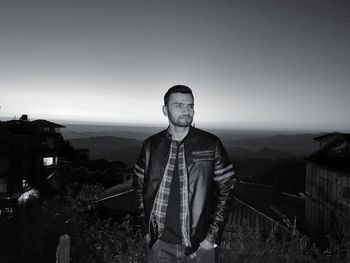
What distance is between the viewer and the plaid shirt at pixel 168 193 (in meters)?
3.05

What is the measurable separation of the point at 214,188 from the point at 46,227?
5.42 meters

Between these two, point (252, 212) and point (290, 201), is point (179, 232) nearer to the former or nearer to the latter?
point (252, 212)

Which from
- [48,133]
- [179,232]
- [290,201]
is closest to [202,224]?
[179,232]

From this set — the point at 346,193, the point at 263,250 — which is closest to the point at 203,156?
the point at 263,250

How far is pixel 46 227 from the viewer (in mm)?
6941

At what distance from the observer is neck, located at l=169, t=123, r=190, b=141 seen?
10.6 feet

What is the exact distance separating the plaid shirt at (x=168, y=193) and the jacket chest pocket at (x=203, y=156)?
13cm

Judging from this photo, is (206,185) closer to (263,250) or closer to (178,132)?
(178,132)

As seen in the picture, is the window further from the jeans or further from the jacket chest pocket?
the jacket chest pocket

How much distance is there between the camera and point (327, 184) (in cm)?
1909

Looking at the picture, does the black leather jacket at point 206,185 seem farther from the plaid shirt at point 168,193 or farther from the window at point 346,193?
the window at point 346,193

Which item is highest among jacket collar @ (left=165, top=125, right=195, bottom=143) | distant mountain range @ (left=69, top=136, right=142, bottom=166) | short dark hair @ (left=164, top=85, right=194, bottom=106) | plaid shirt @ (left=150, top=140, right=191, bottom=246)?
short dark hair @ (left=164, top=85, right=194, bottom=106)

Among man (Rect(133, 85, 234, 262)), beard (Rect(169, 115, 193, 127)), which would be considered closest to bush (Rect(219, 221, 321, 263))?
man (Rect(133, 85, 234, 262))

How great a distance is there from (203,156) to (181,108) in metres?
0.54
